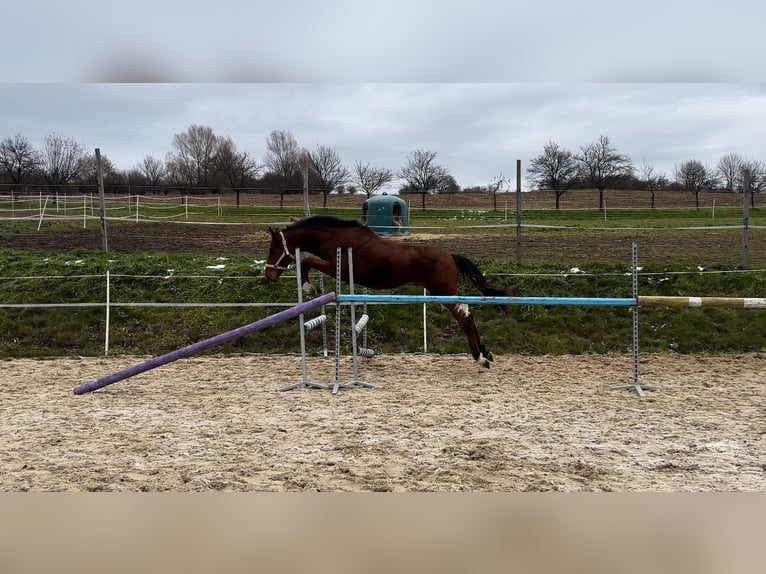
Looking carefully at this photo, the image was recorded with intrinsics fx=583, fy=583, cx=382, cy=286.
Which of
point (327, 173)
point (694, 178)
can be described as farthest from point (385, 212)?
point (694, 178)

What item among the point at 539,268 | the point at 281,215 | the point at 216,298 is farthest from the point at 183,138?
the point at 539,268

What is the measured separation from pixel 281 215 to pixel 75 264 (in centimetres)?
474

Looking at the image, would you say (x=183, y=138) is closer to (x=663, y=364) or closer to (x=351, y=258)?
(x=351, y=258)

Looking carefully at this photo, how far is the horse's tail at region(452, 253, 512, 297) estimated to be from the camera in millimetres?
6273

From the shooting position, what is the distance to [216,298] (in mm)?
8469

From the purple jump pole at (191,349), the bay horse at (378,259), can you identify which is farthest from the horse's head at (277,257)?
the purple jump pole at (191,349)

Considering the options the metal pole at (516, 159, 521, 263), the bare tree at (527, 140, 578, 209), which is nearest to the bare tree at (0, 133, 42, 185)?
the metal pole at (516, 159, 521, 263)

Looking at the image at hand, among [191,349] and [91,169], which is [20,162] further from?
[191,349]

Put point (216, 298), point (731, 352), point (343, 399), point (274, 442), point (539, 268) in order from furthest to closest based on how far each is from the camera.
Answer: point (539, 268), point (216, 298), point (731, 352), point (343, 399), point (274, 442)

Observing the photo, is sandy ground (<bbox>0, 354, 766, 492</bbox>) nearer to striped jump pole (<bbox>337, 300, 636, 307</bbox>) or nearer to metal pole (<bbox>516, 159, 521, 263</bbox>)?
striped jump pole (<bbox>337, 300, 636, 307</bbox>)

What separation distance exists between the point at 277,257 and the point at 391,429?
10.1 ft

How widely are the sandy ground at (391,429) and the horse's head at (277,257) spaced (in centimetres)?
107

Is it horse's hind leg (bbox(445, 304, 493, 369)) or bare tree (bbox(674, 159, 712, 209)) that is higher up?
bare tree (bbox(674, 159, 712, 209))

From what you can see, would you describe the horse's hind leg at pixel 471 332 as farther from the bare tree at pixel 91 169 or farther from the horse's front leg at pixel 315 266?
the bare tree at pixel 91 169
